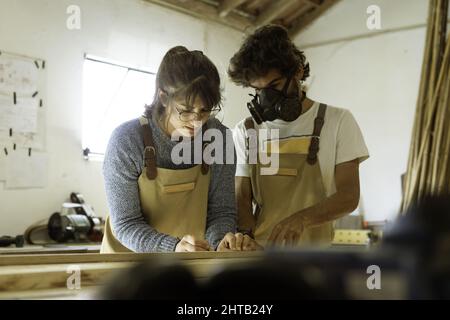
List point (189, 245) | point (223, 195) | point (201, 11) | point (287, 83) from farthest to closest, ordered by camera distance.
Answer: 1. point (201, 11)
2. point (287, 83)
3. point (223, 195)
4. point (189, 245)

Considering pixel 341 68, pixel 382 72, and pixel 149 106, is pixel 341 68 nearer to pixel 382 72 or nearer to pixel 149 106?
pixel 382 72

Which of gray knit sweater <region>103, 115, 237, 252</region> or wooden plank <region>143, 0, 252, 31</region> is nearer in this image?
gray knit sweater <region>103, 115, 237, 252</region>

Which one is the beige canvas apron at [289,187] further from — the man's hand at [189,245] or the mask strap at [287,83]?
the man's hand at [189,245]

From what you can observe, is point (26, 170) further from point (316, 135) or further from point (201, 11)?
point (316, 135)

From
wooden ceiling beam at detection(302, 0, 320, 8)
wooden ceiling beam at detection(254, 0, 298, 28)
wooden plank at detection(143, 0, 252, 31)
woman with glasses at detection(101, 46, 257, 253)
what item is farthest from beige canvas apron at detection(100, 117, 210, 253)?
wooden ceiling beam at detection(302, 0, 320, 8)

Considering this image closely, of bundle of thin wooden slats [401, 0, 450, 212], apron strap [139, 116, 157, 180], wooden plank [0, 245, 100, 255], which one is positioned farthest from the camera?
bundle of thin wooden slats [401, 0, 450, 212]

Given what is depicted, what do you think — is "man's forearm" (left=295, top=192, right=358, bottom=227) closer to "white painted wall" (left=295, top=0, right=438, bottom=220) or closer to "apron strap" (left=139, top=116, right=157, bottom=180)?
"apron strap" (left=139, top=116, right=157, bottom=180)

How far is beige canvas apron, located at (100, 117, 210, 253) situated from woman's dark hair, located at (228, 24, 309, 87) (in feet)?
1.00

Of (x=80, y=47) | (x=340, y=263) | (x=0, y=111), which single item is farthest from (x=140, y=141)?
(x=80, y=47)

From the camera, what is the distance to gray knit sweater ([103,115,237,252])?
1.34m

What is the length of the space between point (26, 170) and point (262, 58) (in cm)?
258

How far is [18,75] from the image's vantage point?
12.1 ft

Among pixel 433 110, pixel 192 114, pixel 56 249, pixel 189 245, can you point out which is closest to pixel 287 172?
pixel 192 114

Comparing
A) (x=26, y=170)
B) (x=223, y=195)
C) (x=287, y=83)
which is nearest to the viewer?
(x=223, y=195)
